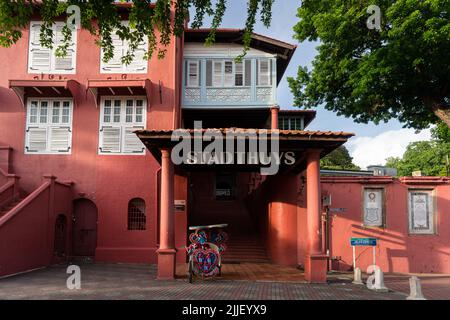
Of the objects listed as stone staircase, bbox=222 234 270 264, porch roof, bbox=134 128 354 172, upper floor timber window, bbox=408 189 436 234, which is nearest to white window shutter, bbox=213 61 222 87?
stone staircase, bbox=222 234 270 264

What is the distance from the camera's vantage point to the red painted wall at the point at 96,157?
1565 cm

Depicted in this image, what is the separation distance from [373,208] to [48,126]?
12.9 m

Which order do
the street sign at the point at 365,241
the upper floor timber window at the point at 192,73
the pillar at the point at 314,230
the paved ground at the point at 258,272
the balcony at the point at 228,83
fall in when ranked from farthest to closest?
1. the upper floor timber window at the point at 192,73
2. the balcony at the point at 228,83
3. the street sign at the point at 365,241
4. the paved ground at the point at 258,272
5. the pillar at the point at 314,230

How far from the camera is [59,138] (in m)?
16.2

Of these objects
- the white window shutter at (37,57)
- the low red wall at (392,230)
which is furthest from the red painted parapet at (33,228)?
the low red wall at (392,230)

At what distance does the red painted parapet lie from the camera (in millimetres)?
11438

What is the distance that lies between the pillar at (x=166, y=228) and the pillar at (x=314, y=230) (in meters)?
3.62

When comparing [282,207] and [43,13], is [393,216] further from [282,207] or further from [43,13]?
[43,13]

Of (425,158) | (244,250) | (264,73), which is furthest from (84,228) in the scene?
(425,158)

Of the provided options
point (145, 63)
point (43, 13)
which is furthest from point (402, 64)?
point (43, 13)

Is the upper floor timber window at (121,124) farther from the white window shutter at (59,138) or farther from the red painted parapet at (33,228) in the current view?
the red painted parapet at (33,228)

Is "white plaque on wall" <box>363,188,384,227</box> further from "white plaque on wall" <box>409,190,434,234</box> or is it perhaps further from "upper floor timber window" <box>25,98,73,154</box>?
"upper floor timber window" <box>25,98,73,154</box>

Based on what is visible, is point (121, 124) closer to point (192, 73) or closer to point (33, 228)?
point (192, 73)
